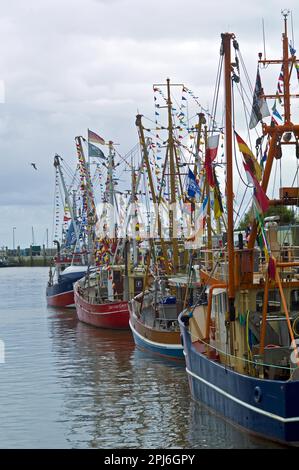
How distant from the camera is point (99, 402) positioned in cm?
3200

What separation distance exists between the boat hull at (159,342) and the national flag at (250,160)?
1591 centimetres

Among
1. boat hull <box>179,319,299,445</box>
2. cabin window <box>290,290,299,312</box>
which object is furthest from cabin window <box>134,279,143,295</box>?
cabin window <box>290,290,299,312</box>

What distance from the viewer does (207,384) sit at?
2722 cm

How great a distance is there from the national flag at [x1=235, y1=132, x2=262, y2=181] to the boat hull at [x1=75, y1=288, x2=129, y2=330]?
103 feet

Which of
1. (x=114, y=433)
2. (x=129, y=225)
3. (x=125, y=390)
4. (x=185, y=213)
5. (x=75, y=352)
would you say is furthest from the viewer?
(x=129, y=225)

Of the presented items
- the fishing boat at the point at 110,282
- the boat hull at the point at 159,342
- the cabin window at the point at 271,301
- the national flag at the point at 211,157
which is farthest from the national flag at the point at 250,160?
the fishing boat at the point at 110,282

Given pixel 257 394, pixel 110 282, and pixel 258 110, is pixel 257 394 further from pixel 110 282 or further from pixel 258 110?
pixel 110 282

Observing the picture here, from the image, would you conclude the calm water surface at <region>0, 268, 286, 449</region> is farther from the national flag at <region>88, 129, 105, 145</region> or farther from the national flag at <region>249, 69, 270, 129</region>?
the national flag at <region>88, 129, 105, 145</region>

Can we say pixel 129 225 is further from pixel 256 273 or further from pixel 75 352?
pixel 256 273

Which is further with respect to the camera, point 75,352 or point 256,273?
point 75,352

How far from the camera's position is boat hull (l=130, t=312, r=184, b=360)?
1557 inches
